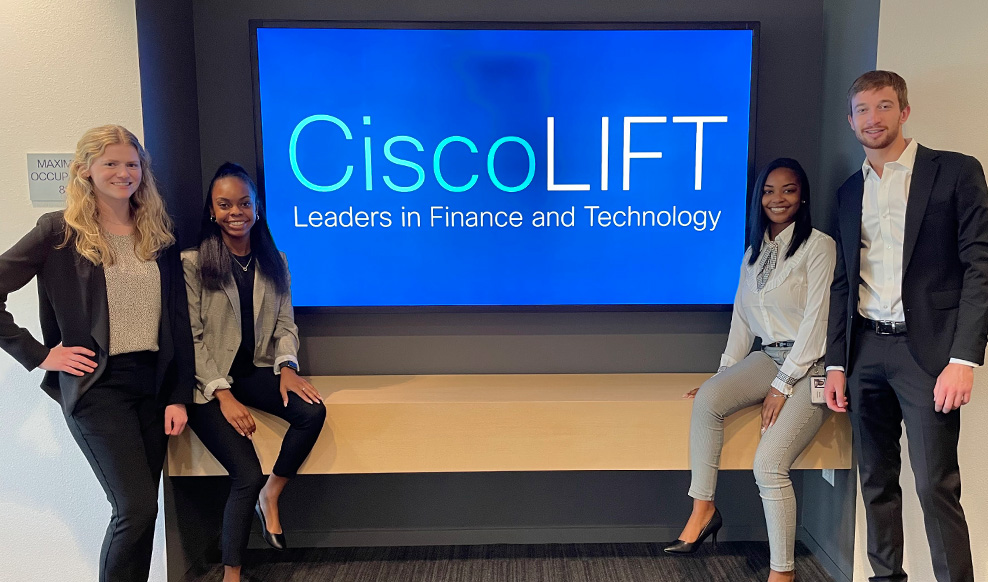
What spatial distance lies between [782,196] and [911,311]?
2.15 feet

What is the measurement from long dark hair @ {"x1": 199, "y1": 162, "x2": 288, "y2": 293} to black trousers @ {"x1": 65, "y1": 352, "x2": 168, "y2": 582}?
16.0 inches

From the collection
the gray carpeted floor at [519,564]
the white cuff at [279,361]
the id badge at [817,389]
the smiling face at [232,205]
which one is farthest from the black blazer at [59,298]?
the id badge at [817,389]

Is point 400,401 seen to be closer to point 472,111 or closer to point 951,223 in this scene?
point 472,111

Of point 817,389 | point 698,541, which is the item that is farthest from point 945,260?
point 698,541

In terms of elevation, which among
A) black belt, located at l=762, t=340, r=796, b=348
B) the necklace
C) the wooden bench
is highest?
the necklace

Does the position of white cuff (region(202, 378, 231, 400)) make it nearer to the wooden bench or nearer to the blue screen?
the wooden bench

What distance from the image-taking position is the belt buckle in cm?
212

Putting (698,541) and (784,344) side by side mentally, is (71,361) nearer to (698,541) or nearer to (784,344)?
(698,541)

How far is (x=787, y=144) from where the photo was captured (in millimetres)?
2912

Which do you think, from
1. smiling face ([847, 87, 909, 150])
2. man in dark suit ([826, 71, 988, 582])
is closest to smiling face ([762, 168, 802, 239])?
man in dark suit ([826, 71, 988, 582])

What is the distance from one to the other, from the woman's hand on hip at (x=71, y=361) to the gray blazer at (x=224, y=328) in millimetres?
364

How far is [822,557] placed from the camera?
2.85m

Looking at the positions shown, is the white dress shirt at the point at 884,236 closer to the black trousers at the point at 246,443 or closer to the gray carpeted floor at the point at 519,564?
the gray carpeted floor at the point at 519,564

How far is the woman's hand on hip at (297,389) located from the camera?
2.47 meters
